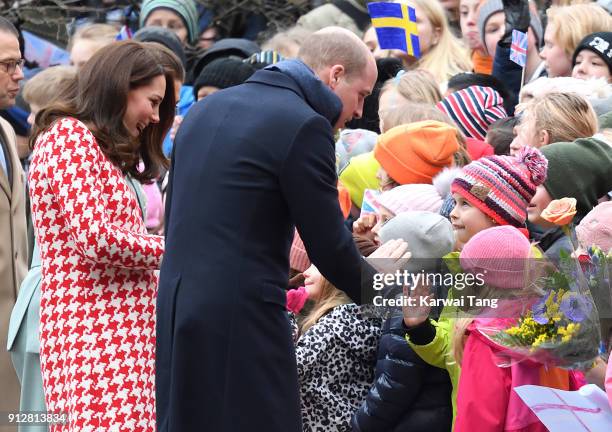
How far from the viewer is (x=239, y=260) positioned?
4098mm

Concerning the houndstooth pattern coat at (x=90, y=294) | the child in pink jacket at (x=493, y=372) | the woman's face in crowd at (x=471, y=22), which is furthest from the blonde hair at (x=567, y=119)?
the woman's face in crowd at (x=471, y=22)

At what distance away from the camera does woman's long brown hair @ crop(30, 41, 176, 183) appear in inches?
194

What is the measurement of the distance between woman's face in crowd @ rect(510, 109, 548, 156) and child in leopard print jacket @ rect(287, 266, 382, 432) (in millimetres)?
1290

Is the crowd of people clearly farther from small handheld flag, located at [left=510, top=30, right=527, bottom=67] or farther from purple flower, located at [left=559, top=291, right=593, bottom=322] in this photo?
small handheld flag, located at [left=510, top=30, right=527, bottom=67]

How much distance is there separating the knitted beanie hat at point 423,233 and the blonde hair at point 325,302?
0.39 meters

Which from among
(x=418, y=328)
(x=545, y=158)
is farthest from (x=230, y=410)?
(x=545, y=158)

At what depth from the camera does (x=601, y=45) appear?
22.3 ft

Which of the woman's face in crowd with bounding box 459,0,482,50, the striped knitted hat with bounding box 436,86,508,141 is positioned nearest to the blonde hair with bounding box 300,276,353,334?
the striped knitted hat with bounding box 436,86,508,141

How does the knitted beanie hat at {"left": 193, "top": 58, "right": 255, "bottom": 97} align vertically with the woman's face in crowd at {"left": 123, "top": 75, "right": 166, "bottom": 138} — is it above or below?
below

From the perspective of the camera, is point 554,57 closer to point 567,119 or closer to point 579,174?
point 567,119

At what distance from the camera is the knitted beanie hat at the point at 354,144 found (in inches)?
279

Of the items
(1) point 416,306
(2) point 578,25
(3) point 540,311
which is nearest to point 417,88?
(2) point 578,25

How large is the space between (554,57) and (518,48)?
0.25m

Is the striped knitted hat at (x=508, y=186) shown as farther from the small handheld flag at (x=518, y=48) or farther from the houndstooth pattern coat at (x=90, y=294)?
the small handheld flag at (x=518, y=48)
